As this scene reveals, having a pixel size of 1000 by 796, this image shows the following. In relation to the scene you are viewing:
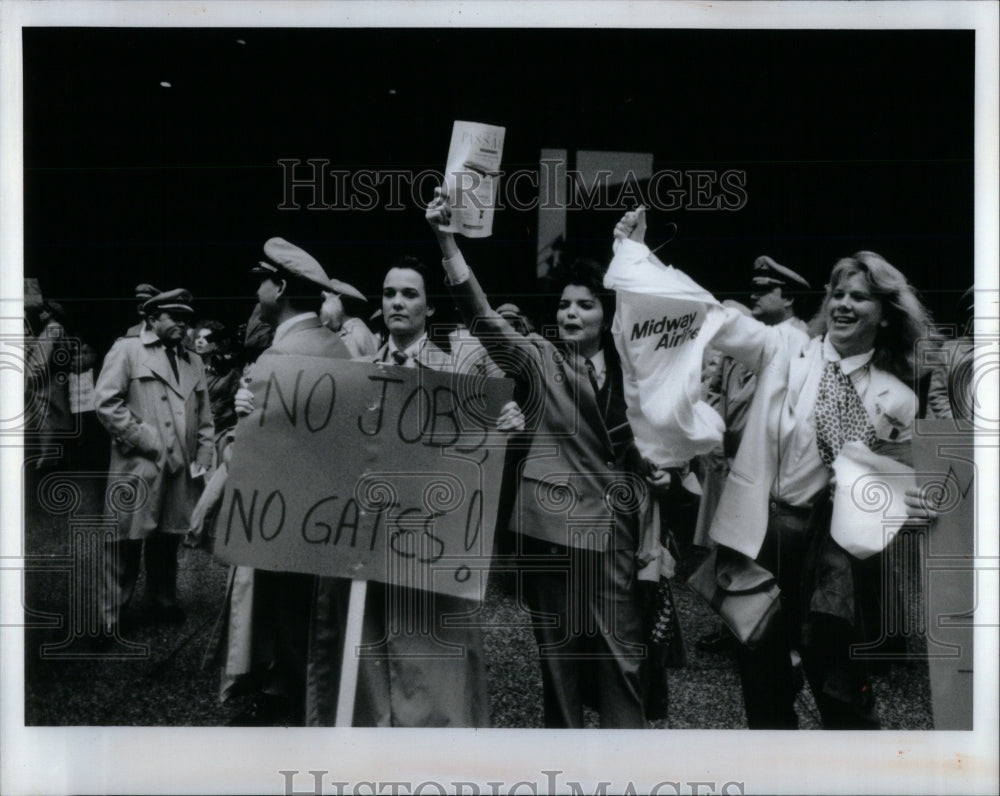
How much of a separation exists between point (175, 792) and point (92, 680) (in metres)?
0.50

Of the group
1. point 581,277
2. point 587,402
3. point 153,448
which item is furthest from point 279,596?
point 581,277


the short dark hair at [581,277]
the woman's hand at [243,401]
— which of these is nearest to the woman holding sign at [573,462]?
the short dark hair at [581,277]

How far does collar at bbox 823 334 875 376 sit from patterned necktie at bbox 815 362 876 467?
15mm

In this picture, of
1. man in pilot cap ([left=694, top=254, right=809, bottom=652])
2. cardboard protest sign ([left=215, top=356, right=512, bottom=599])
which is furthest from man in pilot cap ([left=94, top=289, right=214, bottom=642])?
man in pilot cap ([left=694, top=254, right=809, bottom=652])

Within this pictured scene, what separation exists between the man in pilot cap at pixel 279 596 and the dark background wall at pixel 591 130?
0.07m

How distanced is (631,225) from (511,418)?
0.78 metres

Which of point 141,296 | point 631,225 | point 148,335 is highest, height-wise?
point 631,225

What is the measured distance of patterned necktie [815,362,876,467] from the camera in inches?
141

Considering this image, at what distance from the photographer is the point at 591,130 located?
3545mm

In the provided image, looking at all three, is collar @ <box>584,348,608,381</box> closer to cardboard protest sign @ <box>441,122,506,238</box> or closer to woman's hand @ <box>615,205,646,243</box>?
woman's hand @ <box>615,205,646,243</box>

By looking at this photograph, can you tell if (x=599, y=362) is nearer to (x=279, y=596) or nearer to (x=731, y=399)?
(x=731, y=399)

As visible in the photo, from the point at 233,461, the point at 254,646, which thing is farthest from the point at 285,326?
the point at 254,646

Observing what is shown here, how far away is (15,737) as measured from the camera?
3.71 metres

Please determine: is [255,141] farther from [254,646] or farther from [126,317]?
[254,646]
